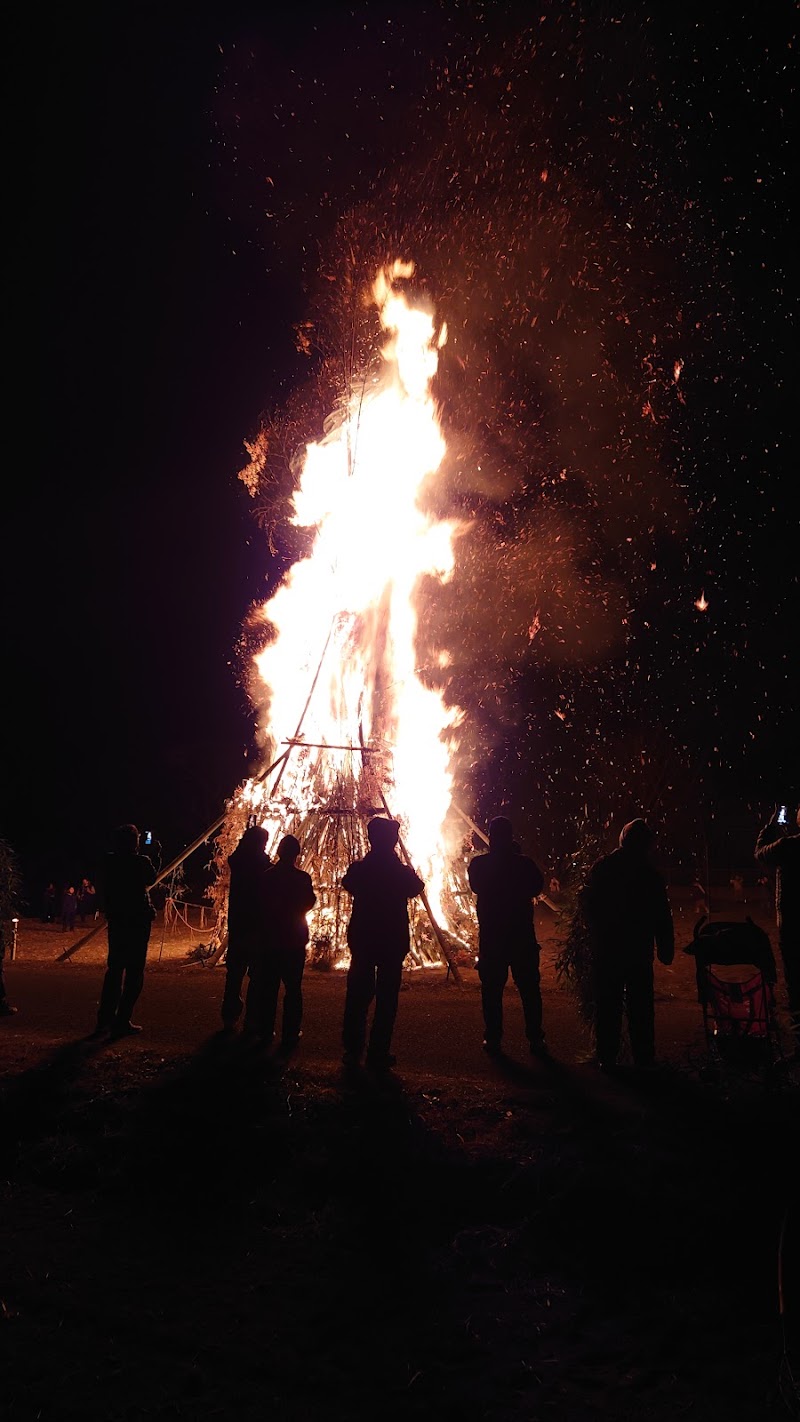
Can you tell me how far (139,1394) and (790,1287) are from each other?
2.53m

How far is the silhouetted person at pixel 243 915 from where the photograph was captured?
24.3 ft

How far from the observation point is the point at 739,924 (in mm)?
5797

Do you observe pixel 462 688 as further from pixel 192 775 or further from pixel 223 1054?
pixel 223 1054

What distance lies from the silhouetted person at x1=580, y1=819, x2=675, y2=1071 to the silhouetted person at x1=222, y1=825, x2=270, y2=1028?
9.30ft

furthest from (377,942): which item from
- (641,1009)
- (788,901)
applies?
(788,901)

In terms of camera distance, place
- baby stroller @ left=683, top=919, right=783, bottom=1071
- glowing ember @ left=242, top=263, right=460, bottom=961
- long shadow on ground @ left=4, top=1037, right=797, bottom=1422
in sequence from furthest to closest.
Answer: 1. glowing ember @ left=242, top=263, right=460, bottom=961
2. baby stroller @ left=683, top=919, right=783, bottom=1071
3. long shadow on ground @ left=4, top=1037, right=797, bottom=1422

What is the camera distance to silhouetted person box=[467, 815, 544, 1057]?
6586mm

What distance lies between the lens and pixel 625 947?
5.95 meters

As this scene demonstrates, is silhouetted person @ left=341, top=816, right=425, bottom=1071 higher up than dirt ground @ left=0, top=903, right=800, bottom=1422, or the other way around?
silhouetted person @ left=341, top=816, right=425, bottom=1071

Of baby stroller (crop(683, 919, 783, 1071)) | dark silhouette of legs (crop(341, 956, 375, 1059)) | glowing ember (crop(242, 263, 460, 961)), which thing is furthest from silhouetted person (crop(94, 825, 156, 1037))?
glowing ember (crop(242, 263, 460, 961))

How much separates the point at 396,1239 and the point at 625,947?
104 inches

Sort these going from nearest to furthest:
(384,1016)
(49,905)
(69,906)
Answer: (384,1016)
(69,906)
(49,905)

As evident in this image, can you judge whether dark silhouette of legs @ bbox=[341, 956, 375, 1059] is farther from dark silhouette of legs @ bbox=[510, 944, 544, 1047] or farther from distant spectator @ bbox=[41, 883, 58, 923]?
distant spectator @ bbox=[41, 883, 58, 923]

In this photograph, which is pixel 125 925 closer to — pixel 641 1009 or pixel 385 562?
pixel 641 1009
